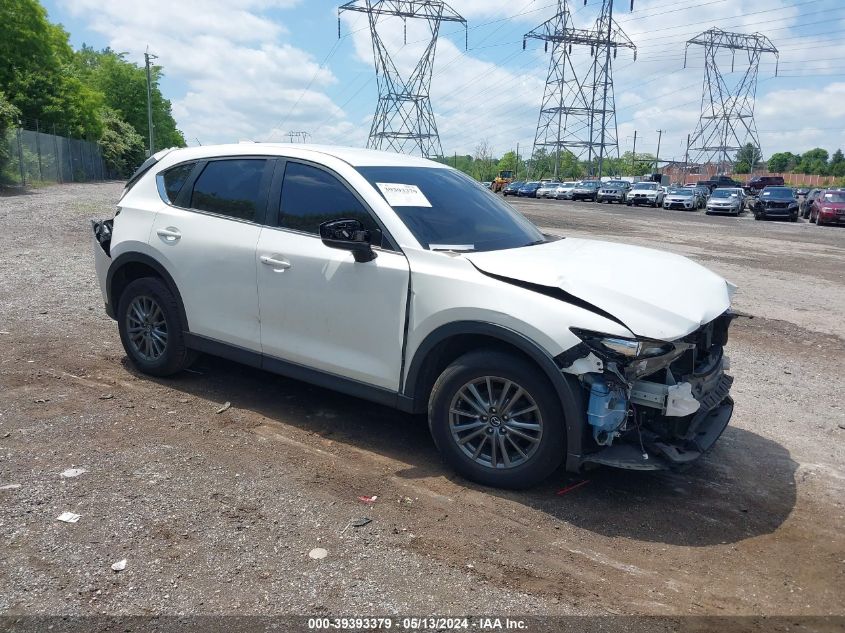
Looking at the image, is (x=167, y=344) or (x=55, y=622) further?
(x=167, y=344)

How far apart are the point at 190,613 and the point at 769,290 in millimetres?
11325

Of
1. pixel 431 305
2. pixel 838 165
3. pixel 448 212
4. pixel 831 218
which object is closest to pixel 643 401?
pixel 431 305

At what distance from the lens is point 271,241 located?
16.1 ft

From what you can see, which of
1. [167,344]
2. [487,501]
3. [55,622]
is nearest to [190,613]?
[55,622]

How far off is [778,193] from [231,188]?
3756 centimetres

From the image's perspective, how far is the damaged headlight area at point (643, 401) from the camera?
3727mm

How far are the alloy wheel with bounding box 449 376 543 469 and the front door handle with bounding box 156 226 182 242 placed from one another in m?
2.61

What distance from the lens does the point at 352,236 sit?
14.6ft

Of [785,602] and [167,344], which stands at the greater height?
[167,344]

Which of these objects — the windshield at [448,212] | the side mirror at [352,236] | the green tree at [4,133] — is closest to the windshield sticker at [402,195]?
the windshield at [448,212]

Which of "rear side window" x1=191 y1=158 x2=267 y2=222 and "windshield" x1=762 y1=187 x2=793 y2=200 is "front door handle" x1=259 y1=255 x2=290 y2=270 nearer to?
"rear side window" x1=191 y1=158 x2=267 y2=222

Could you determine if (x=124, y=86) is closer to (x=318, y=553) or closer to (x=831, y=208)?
(x=831, y=208)

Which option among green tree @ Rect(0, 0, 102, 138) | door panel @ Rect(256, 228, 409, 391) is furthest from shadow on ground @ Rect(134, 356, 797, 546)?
green tree @ Rect(0, 0, 102, 138)

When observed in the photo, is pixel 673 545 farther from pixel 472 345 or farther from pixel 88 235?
pixel 88 235
